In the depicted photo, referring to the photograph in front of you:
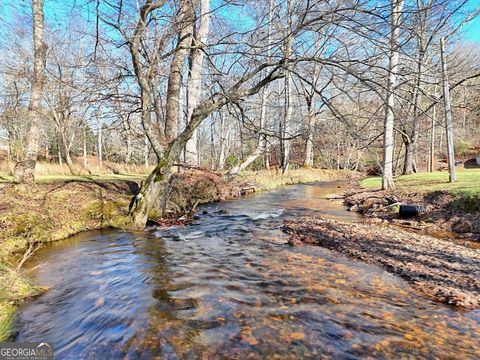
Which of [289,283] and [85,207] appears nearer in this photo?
[289,283]

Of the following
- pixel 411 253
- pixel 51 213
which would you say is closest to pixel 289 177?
pixel 411 253

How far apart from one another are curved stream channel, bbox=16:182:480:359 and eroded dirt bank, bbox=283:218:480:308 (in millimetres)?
316

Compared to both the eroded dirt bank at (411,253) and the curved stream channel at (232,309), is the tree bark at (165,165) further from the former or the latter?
the eroded dirt bank at (411,253)

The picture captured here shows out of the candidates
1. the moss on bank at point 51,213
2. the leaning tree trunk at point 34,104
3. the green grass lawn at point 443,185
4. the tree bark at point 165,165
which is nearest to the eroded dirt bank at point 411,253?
the green grass lawn at point 443,185

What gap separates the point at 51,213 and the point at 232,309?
19.3 ft

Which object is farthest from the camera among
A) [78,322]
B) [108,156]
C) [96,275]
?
[108,156]

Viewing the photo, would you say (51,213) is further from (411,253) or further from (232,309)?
(411,253)

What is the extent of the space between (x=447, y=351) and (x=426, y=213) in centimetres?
700

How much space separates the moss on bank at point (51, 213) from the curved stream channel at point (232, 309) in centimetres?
31

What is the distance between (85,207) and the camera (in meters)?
8.21

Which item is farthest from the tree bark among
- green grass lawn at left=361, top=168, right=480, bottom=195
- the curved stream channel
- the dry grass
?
the dry grass

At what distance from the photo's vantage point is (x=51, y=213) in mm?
7332

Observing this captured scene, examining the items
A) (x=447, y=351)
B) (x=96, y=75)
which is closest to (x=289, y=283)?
(x=447, y=351)

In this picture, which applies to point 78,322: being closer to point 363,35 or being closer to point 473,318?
point 473,318
